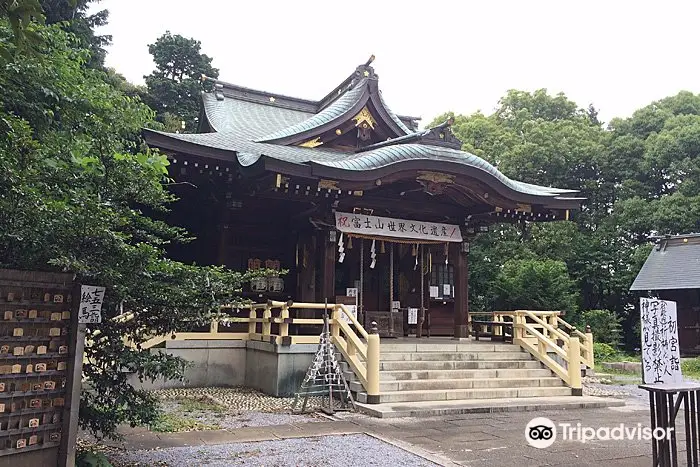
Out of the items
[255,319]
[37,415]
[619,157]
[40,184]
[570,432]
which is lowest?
[570,432]

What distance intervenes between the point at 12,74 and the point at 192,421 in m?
4.90

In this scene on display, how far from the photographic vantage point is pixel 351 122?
14.8m

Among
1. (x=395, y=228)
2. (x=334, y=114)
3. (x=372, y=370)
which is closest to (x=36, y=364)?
(x=372, y=370)

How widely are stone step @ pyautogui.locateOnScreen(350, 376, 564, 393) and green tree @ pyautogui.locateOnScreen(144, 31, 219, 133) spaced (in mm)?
20512

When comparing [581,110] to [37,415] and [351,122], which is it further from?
[37,415]

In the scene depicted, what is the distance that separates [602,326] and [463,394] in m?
14.3

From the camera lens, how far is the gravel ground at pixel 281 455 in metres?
5.93

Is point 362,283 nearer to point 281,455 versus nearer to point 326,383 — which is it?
point 326,383

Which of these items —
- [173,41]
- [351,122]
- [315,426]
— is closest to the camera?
[315,426]

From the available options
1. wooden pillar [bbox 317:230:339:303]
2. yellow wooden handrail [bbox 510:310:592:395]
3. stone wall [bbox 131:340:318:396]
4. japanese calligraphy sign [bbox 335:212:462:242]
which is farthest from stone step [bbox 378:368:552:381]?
japanese calligraphy sign [bbox 335:212:462:242]

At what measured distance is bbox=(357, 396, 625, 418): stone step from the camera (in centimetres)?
885

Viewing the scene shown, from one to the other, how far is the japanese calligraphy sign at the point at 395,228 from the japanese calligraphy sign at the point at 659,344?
7.79m

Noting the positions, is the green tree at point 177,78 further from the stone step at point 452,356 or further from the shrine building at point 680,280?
the shrine building at point 680,280

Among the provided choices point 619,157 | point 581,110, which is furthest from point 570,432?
point 581,110
